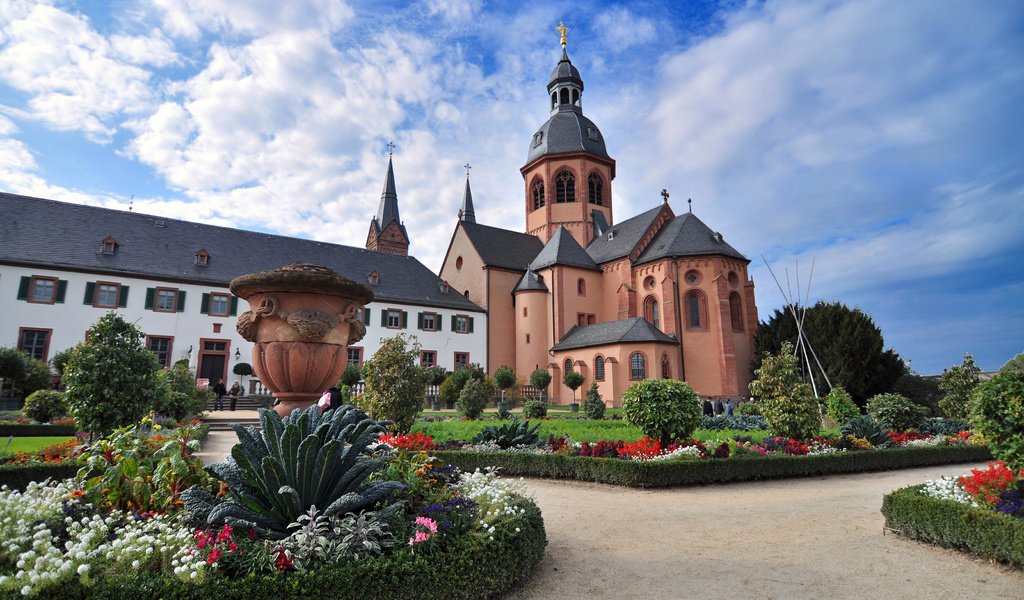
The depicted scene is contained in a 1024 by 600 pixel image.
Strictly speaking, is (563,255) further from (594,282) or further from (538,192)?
(538,192)

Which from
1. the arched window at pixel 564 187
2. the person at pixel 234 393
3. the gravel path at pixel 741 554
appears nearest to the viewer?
the gravel path at pixel 741 554

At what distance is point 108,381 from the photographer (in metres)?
9.30

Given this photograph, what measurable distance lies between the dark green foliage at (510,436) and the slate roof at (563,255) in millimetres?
26079

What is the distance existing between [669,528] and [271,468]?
15.3 ft

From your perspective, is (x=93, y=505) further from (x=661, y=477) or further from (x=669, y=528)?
(x=661, y=477)

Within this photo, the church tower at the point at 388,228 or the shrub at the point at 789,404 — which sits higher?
the church tower at the point at 388,228

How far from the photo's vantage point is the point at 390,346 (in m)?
13.1

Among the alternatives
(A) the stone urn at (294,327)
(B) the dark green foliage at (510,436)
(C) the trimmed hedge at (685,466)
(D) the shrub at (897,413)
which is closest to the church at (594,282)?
(D) the shrub at (897,413)

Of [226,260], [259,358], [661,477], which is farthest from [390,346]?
[226,260]

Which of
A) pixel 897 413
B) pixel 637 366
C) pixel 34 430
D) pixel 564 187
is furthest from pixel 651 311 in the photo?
pixel 34 430

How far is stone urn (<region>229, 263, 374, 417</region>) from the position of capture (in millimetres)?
6766

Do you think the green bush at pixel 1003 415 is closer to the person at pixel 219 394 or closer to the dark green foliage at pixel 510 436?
the dark green foliage at pixel 510 436

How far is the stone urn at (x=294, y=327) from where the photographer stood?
6.77m

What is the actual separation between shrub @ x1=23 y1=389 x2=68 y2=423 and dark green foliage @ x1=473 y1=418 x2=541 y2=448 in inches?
550
